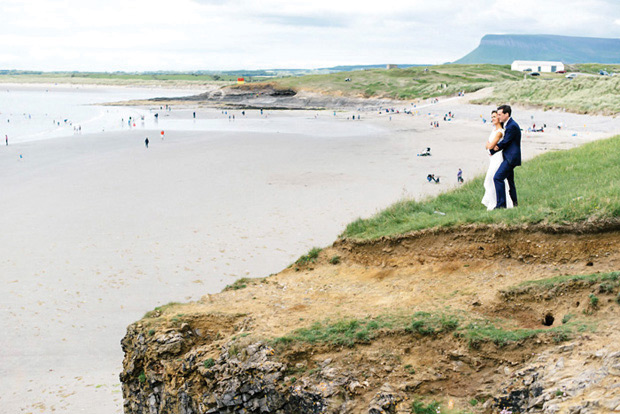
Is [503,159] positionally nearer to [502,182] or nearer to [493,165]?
[493,165]

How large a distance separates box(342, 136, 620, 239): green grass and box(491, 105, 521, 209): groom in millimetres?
459

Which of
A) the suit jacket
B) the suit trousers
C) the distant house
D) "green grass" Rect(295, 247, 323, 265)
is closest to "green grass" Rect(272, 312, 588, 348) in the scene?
"green grass" Rect(295, 247, 323, 265)

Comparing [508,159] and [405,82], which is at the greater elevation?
[405,82]

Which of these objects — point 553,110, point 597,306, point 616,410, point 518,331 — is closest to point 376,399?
point 518,331

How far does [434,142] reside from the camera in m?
45.8

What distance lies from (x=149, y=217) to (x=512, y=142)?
661 inches

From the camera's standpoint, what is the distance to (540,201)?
10570 millimetres

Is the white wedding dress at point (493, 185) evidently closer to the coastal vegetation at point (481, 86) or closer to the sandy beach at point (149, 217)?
the sandy beach at point (149, 217)

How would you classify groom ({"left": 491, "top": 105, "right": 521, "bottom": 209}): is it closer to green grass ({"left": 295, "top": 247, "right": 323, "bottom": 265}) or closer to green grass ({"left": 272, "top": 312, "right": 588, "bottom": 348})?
green grass ({"left": 295, "top": 247, "right": 323, "bottom": 265})

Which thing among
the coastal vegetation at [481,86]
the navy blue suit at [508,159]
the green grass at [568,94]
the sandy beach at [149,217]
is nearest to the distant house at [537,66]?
the coastal vegetation at [481,86]

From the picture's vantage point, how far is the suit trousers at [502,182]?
10.6 metres

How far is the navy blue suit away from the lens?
10.5 metres

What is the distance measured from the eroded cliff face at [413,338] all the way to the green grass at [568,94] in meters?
52.4

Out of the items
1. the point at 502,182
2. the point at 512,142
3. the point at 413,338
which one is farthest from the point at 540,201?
the point at 413,338
